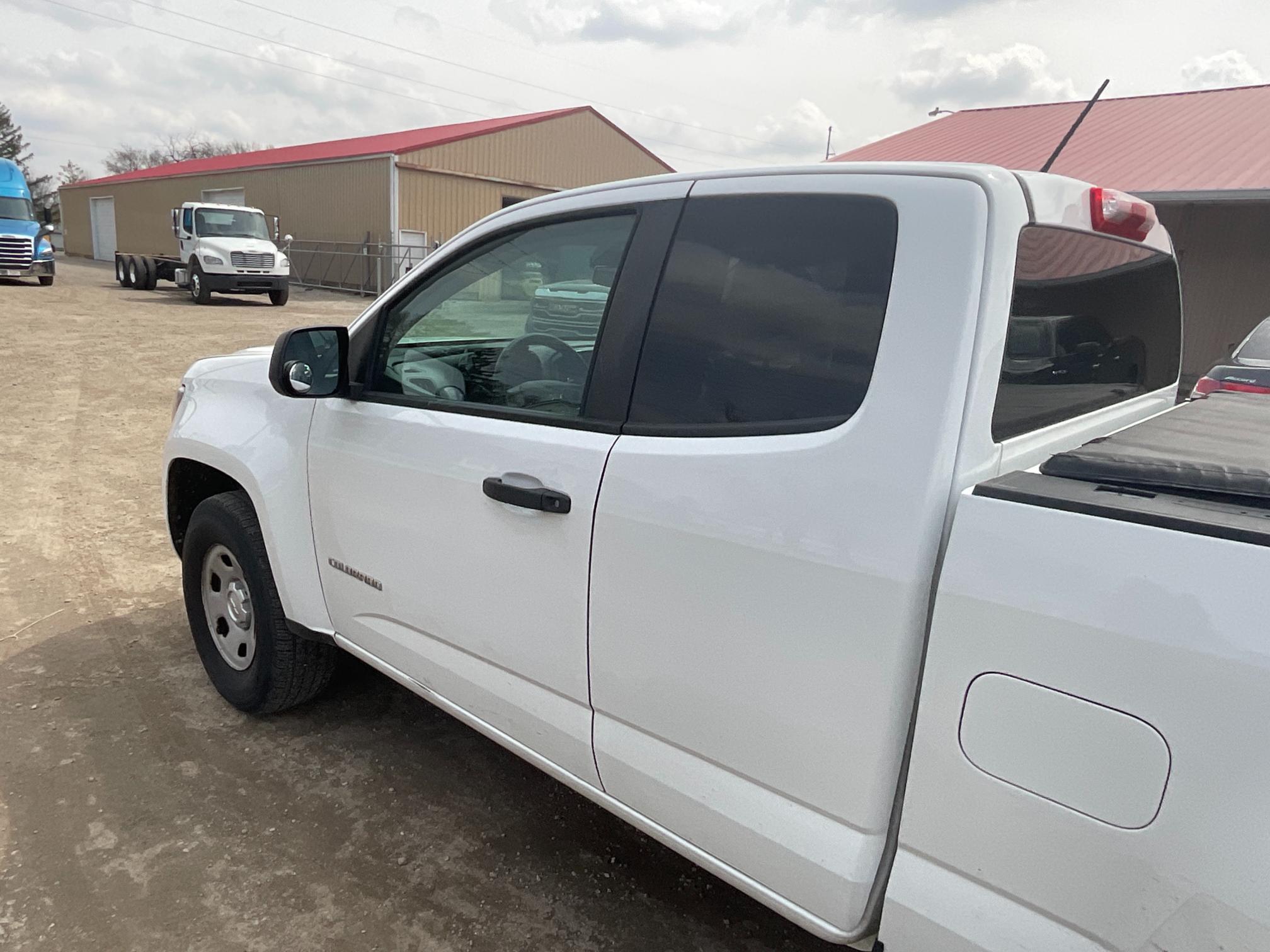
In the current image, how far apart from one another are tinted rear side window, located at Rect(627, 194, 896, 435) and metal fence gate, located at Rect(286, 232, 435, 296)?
2473cm

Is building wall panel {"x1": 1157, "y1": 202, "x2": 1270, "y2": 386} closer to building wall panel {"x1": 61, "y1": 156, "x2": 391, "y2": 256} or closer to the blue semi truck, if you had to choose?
building wall panel {"x1": 61, "y1": 156, "x2": 391, "y2": 256}

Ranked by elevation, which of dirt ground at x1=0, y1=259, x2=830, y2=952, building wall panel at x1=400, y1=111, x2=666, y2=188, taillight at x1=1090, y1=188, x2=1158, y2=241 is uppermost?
building wall panel at x1=400, y1=111, x2=666, y2=188

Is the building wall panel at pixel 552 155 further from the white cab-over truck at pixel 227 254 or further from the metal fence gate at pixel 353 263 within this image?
the white cab-over truck at pixel 227 254

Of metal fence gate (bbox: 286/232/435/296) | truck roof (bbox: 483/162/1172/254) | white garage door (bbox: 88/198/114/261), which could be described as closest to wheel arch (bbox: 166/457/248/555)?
truck roof (bbox: 483/162/1172/254)

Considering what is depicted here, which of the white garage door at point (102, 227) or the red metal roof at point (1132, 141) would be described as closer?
the red metal roof at point (1132, 141)

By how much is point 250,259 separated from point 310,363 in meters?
21.2

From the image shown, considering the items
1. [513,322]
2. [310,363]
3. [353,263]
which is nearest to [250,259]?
[353,263]

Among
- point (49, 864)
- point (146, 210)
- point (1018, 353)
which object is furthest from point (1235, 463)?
point (146, 210)

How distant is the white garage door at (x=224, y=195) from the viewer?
33344 millimetres

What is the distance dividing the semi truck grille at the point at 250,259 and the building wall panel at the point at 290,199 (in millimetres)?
5563

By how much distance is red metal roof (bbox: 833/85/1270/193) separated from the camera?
509 inches

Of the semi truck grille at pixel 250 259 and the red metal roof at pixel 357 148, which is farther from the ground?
the red metal roof at pixel 357 148

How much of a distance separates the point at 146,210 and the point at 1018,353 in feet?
147

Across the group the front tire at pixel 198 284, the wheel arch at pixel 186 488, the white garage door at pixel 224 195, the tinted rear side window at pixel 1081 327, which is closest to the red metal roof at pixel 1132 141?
the tinted rear side window at pixel 1081 327
